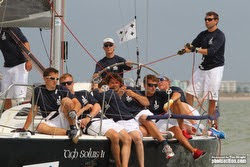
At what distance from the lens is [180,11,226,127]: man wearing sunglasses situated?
Answer: 11273mm

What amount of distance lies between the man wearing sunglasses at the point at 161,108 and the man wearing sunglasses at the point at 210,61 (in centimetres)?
105

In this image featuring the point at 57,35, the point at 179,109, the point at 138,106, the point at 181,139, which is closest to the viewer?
the point at 181,139

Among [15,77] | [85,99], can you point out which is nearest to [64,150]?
[85,99]

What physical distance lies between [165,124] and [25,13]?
3.33 m

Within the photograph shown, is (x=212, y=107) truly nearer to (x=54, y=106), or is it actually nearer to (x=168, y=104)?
(x=168, y=104)

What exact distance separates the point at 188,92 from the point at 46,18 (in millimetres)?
2694

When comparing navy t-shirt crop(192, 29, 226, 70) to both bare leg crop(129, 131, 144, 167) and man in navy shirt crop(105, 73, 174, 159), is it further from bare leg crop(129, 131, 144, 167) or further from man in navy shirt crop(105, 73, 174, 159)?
bare leg crop(129, 131, 144, 167)

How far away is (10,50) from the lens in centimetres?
1213

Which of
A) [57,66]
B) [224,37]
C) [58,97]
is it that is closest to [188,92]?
[224,37]

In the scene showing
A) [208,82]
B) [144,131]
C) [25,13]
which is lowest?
[144,131]

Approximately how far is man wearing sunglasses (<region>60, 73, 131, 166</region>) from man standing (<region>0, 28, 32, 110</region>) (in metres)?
2.46

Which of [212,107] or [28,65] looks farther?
[28,65]

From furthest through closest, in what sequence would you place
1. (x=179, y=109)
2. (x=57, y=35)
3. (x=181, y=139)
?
(x=57, y=35) → (x=179, y=109) → (x=181, y=139)

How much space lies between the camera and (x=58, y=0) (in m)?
12.1
